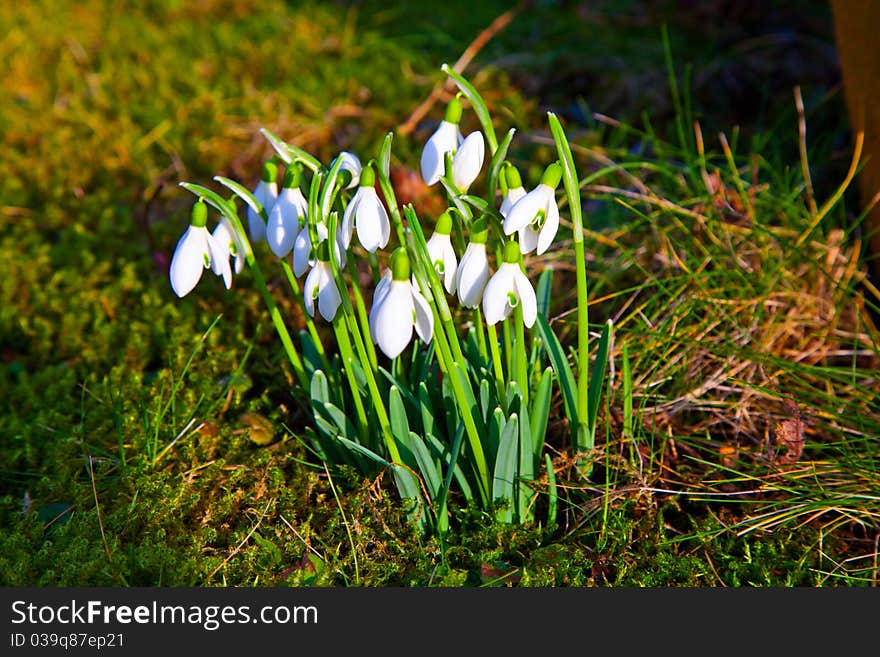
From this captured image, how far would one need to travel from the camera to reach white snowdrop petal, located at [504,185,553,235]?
1.31m

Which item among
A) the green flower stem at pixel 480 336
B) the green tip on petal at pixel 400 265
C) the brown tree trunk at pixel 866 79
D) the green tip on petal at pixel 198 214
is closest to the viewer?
the green tip on petal at pixel 400 265

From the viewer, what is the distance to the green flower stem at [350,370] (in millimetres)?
1595

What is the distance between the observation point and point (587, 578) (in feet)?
5.40

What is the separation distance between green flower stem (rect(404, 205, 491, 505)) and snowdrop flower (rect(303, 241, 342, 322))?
0.17 meters

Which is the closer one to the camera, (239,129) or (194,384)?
(194,384)

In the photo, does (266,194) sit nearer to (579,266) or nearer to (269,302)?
(269,302)

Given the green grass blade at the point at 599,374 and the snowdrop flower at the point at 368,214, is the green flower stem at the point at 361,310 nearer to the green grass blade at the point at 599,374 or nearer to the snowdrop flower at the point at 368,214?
the snowdrop flower at the point at 368,214

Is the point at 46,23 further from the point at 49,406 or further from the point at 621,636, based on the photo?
the point at 621,636

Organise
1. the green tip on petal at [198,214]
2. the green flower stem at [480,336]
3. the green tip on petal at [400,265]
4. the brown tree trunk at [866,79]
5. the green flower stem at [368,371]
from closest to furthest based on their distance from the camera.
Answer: the green tip on petal at [400,265] < the green tip on petal at [198,214] < the green flower stem at [368,371] < the green flower stem at [480,336] < the brown tree trunk at [866,79]

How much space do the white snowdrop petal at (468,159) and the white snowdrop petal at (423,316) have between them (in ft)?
0.71

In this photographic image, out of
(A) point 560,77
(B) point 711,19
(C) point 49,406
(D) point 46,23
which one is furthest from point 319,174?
(D) point 46,23

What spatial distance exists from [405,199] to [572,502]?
1.37 metres

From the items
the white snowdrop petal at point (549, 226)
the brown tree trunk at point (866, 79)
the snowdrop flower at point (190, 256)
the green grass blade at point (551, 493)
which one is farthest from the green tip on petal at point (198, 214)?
the brown tree trunk at point (866, 79)

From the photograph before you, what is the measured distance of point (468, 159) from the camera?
1.43 meters
